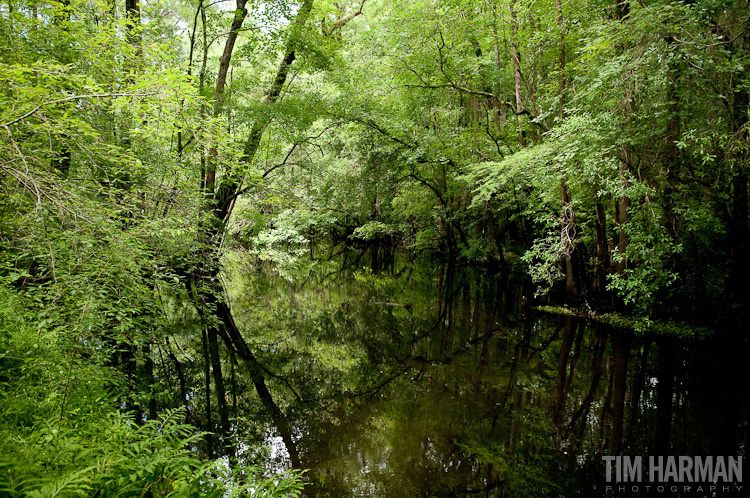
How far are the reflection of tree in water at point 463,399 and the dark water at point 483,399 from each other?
0.09 ft

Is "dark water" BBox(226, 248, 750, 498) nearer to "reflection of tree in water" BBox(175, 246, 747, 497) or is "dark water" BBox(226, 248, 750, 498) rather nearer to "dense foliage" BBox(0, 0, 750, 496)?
"reflection of tree in water" BBox(175, 246, 747, 497)

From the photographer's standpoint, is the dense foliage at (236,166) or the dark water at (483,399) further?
the dark water at (483,399)

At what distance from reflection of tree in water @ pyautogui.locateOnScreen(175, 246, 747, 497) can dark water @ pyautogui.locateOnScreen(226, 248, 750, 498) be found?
3 cm

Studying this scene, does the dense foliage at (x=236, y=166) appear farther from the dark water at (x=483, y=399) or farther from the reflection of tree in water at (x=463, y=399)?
the dark water at (x=483, y=399)

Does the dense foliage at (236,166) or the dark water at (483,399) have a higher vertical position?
the dense foliage at (236,166)

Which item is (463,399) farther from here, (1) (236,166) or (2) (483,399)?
(1) (236,166)

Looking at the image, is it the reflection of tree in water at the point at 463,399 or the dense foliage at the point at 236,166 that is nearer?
the dense foliage at the point at 236,166

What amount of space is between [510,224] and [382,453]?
51.9 ft

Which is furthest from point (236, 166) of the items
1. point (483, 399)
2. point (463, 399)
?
point (483, 399)

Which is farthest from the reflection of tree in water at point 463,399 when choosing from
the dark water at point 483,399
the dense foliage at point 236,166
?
the dense foliage at point 236,166

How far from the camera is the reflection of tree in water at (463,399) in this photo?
4.72 meters

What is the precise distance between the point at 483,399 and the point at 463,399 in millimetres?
334

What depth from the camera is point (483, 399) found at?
20.9 feet

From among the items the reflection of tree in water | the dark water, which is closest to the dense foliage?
the reflection of tree in water
